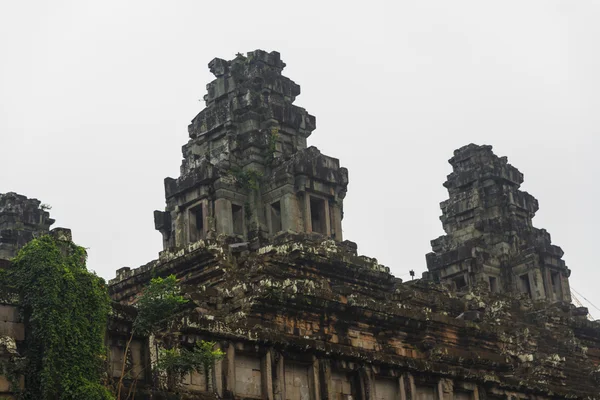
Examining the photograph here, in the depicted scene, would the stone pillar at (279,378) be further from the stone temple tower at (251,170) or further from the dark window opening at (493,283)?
the dark window opening at (493,283)

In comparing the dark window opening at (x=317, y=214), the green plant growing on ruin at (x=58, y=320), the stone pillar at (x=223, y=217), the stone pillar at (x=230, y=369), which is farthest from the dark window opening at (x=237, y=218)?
the green plant growing on ruin at (x=58, y=320)

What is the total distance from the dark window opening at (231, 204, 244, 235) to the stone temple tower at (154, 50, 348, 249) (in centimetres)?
4

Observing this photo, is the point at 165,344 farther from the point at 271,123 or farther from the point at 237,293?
the point at 271,123

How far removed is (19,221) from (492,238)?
2354cm

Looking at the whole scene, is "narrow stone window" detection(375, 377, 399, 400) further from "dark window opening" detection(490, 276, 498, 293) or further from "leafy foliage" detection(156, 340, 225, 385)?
"dark window opening" detection(490, 276, 498, 293)

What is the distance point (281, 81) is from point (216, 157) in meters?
4.59

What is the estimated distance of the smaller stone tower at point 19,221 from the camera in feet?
186

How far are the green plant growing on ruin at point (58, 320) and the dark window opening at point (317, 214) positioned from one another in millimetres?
22190

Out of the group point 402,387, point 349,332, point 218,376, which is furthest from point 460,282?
point 218,376

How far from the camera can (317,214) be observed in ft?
160

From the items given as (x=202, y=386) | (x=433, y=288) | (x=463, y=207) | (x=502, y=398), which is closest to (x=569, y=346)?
(x=433, y=288)

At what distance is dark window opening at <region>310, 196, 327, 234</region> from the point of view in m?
48.2

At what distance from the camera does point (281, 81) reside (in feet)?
171

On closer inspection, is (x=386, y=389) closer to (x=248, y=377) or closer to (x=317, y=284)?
(x=248, y=377)
